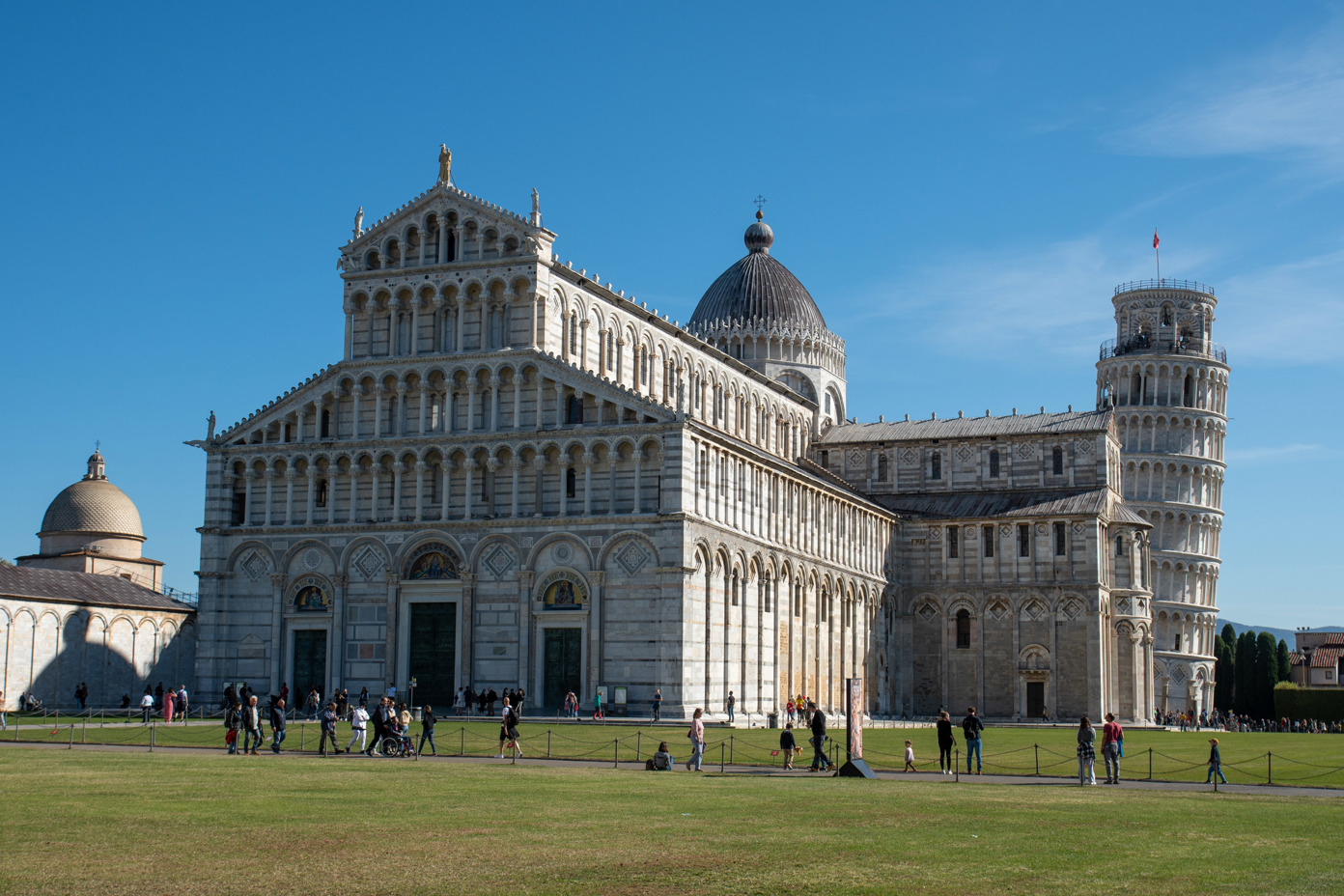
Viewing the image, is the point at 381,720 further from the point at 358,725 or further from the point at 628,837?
the point at 628,837

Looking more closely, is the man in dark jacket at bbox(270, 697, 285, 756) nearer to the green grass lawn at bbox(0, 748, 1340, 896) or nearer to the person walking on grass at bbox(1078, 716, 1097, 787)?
the green grass lawn at bbox(0, 748, 1340, 896)

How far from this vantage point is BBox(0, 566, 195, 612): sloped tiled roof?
68.2 meters

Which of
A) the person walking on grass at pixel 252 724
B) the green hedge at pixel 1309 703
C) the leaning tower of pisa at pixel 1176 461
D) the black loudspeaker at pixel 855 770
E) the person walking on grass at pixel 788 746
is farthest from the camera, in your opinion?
the leaning tower of pisa at pixel 1176 461

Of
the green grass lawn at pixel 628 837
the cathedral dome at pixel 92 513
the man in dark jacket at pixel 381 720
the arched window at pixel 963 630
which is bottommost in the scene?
the green grass lawn at pixel 628 837

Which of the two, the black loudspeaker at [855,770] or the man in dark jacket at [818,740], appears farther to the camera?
the man in dark jacket at [818,740]

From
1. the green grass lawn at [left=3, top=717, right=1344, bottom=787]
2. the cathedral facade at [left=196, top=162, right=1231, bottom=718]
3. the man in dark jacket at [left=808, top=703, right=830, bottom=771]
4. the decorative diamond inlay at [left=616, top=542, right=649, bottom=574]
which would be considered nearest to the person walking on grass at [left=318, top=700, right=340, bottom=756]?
Result: the green grass lawn at [left=3, top=717, right=1344, bottom=787]

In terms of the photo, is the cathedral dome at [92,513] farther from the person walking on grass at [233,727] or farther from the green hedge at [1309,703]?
the green hedge at [1309,703]

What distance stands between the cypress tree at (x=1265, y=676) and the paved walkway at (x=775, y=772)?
282 feet

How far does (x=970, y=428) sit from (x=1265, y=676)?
135ft

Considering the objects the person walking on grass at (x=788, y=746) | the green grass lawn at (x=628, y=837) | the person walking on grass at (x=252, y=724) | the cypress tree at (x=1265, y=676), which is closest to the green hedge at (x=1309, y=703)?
the cypress tree at (x=1265, y=676)

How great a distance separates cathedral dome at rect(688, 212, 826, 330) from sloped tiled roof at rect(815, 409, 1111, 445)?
763 centimetres

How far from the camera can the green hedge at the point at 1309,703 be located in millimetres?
102625

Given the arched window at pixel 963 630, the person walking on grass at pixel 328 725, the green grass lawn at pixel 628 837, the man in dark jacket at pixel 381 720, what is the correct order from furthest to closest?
the arched window at pixel 963 630 < the person walking on grass at pixel 328 725 < the man in dark jacket at pixel 381 720 < the green grass lawn at pixel 628 837

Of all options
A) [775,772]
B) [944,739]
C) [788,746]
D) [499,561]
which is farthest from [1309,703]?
[775,772]
